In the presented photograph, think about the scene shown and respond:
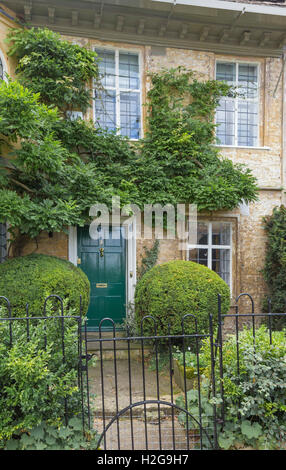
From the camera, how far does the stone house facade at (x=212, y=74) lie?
7.80m

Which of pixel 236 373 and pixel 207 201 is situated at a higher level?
pixel 207 201

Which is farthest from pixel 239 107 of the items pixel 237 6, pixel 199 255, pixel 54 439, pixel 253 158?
pixel 54 439

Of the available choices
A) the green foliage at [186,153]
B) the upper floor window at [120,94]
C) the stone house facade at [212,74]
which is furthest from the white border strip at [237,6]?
the upper floor window at [120,94]

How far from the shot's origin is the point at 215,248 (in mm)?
8492

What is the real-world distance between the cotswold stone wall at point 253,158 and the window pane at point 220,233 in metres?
0.17

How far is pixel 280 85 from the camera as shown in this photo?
884 cm

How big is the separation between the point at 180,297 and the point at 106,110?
485 cm

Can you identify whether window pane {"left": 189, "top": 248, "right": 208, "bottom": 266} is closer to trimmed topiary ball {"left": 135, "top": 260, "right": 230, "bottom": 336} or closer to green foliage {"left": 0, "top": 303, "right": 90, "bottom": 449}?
trimmed topiary ball {"left": 135, "top": 260, "right": 230, "bottom": 336}

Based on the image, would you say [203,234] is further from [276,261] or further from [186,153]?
[186,153]

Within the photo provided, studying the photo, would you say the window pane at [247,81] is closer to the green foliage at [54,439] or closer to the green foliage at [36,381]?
the green foliage at [36,381]
